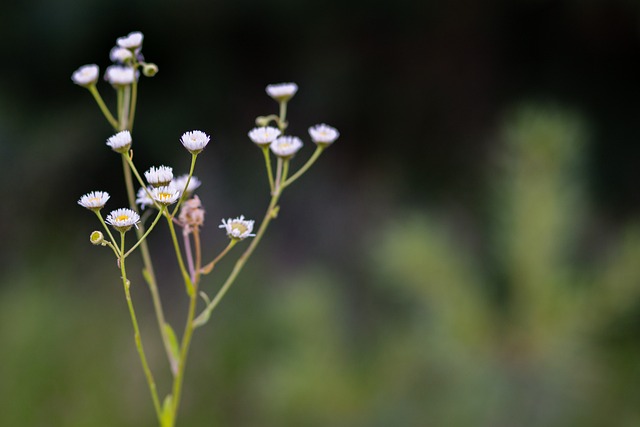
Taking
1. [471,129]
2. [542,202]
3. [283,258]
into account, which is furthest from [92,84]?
[283,258]

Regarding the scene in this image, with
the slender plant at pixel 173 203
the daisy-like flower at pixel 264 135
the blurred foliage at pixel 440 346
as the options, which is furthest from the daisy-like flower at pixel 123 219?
the blurred foliage at pixel 440 346

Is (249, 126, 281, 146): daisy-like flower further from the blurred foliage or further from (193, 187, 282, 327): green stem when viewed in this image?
the blurred foliage

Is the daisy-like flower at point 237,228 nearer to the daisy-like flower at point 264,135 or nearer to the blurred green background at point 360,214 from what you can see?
the daisy-like flower at point 264,135

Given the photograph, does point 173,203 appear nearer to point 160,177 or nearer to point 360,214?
point 160,177

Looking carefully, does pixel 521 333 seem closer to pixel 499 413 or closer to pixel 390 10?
pixel 499 413

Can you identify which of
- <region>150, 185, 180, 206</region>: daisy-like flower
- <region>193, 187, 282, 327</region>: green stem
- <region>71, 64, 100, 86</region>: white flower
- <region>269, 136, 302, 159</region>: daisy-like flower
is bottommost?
<region>193, 187, 282, 327</region>: green stem

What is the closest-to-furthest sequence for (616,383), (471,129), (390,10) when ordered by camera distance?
(616,383) → (390,10) → (471,129)

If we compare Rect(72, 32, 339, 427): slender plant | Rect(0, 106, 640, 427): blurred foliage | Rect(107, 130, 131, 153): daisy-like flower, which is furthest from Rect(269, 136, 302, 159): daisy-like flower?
Rect(0, 106, 640, 427): blurred foliage
